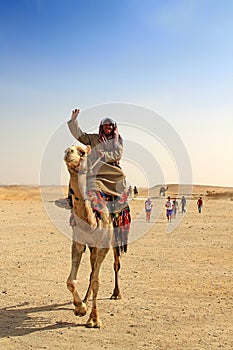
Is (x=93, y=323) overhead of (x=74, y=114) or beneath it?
beneath

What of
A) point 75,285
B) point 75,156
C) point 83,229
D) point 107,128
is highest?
point 107,128

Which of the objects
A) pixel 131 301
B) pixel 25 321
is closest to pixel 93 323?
pixel 25 321

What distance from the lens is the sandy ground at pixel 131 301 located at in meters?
7.04

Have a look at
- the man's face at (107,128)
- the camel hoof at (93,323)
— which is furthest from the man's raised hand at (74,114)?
the camel hoof at (93,323)

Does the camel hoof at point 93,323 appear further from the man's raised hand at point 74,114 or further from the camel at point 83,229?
the man's raised hand at point 74,114

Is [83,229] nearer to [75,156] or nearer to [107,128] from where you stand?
[75,156]

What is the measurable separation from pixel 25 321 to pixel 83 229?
1887mm

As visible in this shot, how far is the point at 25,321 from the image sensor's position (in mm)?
7969

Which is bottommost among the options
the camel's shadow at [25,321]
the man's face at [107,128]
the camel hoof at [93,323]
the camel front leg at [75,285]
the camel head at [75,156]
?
the camel's shadow at [25,321]

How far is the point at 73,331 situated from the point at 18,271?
16.6 ft

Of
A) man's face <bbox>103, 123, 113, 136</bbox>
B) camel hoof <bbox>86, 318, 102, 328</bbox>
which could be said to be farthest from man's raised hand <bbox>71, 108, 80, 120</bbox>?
camel hoof <bbox>86, 318, 102, 328</bbox>

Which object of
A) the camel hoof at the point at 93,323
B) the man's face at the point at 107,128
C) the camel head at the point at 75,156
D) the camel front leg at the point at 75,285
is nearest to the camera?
the camel head at the point at 75,156

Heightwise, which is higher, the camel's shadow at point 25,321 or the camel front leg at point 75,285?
the camel front leg at point 75,285

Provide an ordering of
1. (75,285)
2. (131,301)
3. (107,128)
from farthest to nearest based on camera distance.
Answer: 1. (131,301)
2. (107,128)
3. (75,285)
